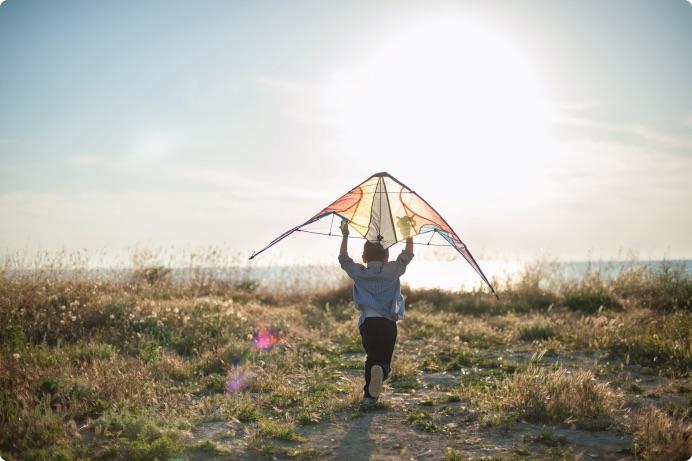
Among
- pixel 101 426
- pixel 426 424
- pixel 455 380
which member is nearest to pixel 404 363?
pixel 455 380

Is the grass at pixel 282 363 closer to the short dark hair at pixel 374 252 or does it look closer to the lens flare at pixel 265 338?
the lens flare at pixel 265 338

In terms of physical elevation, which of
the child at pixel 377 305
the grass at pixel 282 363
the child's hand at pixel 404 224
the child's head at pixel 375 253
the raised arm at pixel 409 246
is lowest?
the grass at pixel 282 363

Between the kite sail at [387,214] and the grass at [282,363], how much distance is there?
1975 millimetres

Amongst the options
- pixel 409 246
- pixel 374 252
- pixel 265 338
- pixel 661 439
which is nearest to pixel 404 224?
pixel 409 246

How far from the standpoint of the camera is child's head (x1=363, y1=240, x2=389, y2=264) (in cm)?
701

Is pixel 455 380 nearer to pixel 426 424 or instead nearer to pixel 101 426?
pixel 426 424

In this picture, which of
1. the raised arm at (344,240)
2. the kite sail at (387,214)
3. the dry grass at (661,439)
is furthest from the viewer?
the kite sail at (387,214)

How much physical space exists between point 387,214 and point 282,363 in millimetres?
2803

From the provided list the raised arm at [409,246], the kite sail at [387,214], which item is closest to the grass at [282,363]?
the raised arm at [409,246]

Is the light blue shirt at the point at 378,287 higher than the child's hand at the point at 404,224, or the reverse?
A: the child's hand at the point at 404,224

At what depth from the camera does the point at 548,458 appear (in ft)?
16.5

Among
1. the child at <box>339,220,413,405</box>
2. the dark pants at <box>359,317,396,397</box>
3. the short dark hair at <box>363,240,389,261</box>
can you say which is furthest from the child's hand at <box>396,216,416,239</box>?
the dark pants at <box>359,317,396,397</box>

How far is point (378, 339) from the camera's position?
676cm

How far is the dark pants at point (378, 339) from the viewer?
6.76m
